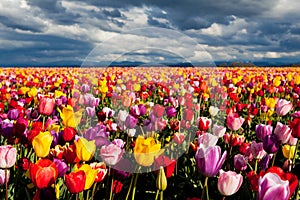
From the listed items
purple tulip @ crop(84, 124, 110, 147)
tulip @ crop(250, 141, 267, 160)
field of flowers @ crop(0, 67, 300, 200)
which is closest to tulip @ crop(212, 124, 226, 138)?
field of flowers @ crop(0, 67, 300, 200)

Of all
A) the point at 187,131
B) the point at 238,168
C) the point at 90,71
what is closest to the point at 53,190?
the point at 238,168

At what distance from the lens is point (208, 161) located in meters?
1.87

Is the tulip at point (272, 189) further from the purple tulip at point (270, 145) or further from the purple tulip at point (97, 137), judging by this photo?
the purple tulip at point (97, 137)

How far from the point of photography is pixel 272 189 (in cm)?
141

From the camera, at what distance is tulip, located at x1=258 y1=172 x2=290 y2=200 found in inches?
55.4

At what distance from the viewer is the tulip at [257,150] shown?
8.67 feet

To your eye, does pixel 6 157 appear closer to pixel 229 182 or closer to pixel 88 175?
pixel 88 175

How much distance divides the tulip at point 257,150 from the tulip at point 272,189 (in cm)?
120

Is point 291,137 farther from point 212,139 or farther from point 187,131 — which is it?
point 187,131

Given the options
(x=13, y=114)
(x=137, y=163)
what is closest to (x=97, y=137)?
(x=137, y=163)

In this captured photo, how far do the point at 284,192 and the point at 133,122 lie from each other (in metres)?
1.95

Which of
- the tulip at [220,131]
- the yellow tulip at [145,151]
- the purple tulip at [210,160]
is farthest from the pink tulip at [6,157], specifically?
the tulip at [220,131]

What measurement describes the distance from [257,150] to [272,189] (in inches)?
50.6

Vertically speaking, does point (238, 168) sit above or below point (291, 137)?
below
